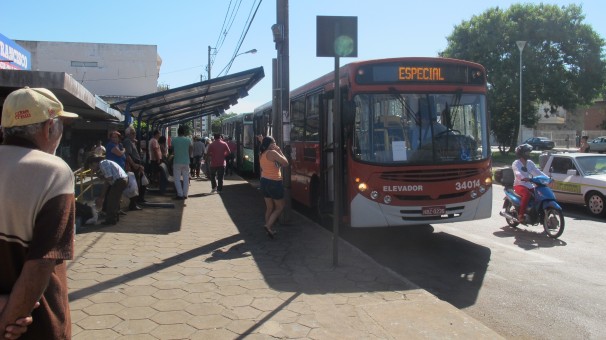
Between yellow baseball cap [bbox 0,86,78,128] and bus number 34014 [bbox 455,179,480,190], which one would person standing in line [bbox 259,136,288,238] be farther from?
yellow baseball cap [bbox 0,86,78,128]

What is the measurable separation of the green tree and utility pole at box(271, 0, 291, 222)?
100 feet

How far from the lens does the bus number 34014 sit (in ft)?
26.3

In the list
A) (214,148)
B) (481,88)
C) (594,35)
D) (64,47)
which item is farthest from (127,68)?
(481,88)

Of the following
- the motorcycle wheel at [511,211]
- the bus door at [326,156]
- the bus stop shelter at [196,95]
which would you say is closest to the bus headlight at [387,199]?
the bus door at [326,156]

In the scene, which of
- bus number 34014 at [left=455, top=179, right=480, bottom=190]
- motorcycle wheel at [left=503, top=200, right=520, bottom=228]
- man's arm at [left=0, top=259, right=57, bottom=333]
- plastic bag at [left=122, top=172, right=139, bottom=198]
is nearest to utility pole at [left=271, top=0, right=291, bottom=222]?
plastic bag at [left=122, top=172, right=139, bottom=198]

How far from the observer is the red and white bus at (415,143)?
7840 millimetres

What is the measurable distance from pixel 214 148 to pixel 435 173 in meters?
8.13

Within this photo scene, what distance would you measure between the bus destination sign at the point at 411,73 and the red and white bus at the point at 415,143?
0.02 metres

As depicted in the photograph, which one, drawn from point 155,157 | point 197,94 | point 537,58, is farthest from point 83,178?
point 537,58

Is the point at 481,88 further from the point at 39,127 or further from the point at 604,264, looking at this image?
the point at 39,127

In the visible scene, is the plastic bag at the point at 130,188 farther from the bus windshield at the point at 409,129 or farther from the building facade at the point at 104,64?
the building facade at the point at 104,64

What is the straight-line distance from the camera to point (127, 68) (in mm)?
45375

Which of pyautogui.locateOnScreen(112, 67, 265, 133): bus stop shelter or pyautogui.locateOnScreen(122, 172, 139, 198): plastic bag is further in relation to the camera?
pyautogui.locateOnScreen(112, 67, 265, 133): bus stop shelter

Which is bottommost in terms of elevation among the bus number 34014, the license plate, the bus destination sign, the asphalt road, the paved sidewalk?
the asphalt road
